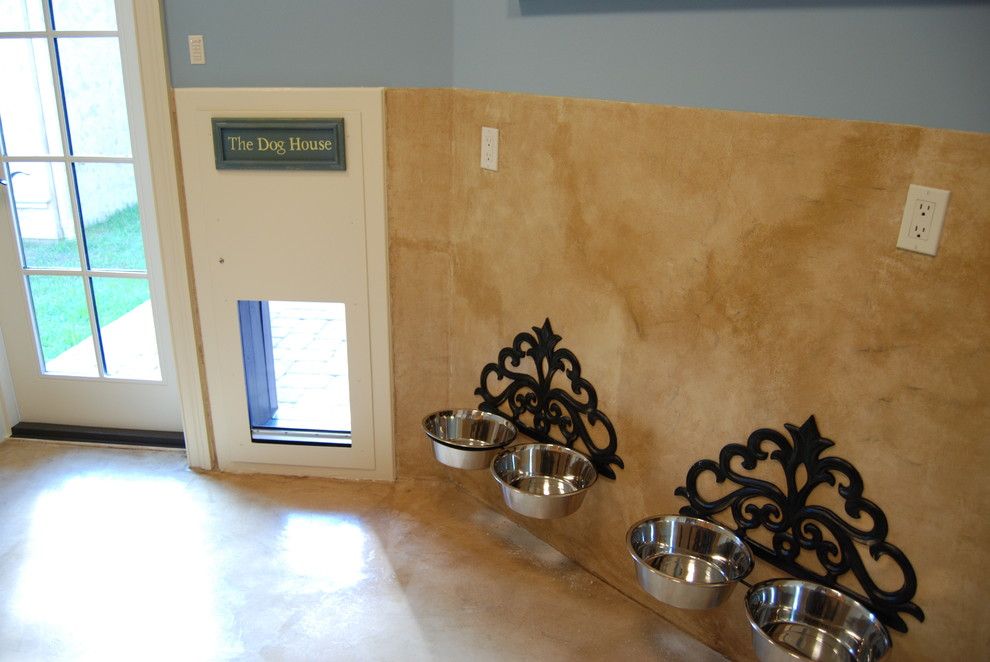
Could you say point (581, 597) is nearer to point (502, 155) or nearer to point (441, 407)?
point (441, 407)

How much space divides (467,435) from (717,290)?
1.06 metres

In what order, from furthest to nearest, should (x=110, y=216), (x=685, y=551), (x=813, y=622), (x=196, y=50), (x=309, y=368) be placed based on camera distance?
(x=309, y=368) → (x=110, y=216) → (x=196, y=50) → (x=685, y=551) → (x=813, y=622)

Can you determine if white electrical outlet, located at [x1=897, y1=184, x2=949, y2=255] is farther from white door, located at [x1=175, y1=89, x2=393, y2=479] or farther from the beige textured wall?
white door, located at [x1=175, y1=89, x2=393, y2=479]

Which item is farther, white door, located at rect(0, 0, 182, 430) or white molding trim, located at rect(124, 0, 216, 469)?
white door, located at rect(0, 0, 182, 430)

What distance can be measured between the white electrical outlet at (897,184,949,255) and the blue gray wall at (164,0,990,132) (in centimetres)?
13

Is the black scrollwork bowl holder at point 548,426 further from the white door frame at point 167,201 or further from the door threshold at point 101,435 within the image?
the door threshold at point 101,435

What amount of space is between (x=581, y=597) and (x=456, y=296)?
1045mm

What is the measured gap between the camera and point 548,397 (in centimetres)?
229

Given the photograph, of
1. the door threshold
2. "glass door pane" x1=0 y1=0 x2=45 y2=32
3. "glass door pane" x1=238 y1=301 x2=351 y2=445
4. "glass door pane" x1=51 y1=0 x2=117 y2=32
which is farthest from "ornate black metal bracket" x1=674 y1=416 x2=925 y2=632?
"glass door pane" x1=0 y1=0 x2=45 y2=32

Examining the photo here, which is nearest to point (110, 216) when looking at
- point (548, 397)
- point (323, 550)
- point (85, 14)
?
point (85, 14)

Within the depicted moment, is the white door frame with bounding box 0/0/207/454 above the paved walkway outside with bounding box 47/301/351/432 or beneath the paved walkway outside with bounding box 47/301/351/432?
above

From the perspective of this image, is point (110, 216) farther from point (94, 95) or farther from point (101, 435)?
point (101, 435)

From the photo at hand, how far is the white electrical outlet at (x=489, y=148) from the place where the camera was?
226 cm

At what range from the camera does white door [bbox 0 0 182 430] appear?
264cm
